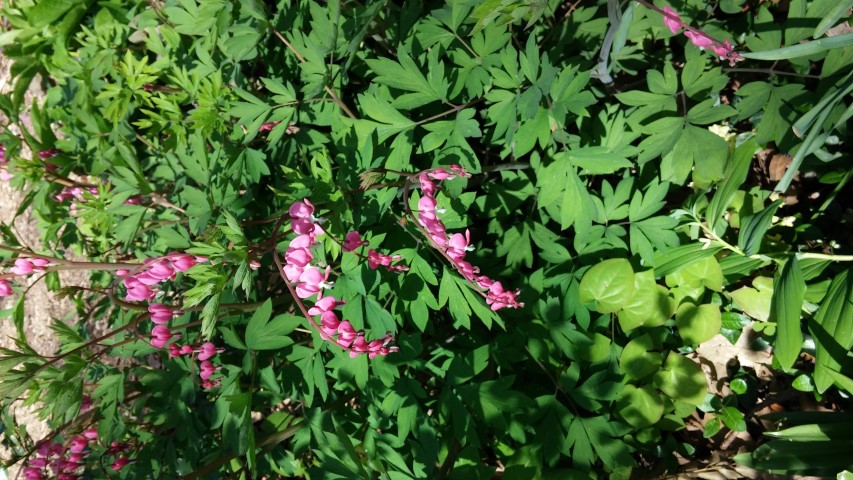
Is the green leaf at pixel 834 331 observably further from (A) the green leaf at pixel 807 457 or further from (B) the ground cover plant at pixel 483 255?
(A) the green leaf at pixel 807 457

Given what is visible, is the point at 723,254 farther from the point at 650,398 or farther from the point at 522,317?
the point at 522,317

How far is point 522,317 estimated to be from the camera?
251cm

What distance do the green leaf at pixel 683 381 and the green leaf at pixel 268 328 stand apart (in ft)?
5.12

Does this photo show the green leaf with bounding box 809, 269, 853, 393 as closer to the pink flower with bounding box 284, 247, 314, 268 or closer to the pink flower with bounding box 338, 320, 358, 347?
the pink flower with bounding box 338, 320, 358, 347

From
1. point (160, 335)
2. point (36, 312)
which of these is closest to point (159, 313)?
point (160, 335)

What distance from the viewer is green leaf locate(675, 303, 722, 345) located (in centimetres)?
237

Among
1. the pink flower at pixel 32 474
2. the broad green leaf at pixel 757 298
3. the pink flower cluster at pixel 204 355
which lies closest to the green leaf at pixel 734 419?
the broad green leaf at pixel 757 298

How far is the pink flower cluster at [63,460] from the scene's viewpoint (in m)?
2.65

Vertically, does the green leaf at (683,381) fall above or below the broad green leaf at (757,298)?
below

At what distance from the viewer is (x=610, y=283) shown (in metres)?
2.29

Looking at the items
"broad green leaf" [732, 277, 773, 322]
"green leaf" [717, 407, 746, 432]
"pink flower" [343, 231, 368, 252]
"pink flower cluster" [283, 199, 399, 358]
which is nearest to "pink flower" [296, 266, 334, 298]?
"pink flower cluster" [283, 199, 399, 358]

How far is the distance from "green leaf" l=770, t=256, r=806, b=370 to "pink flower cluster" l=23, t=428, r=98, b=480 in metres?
3.09

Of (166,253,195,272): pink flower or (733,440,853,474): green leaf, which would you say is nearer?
(166,253,195,272): pink flower

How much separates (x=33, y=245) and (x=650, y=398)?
4.95 meters
